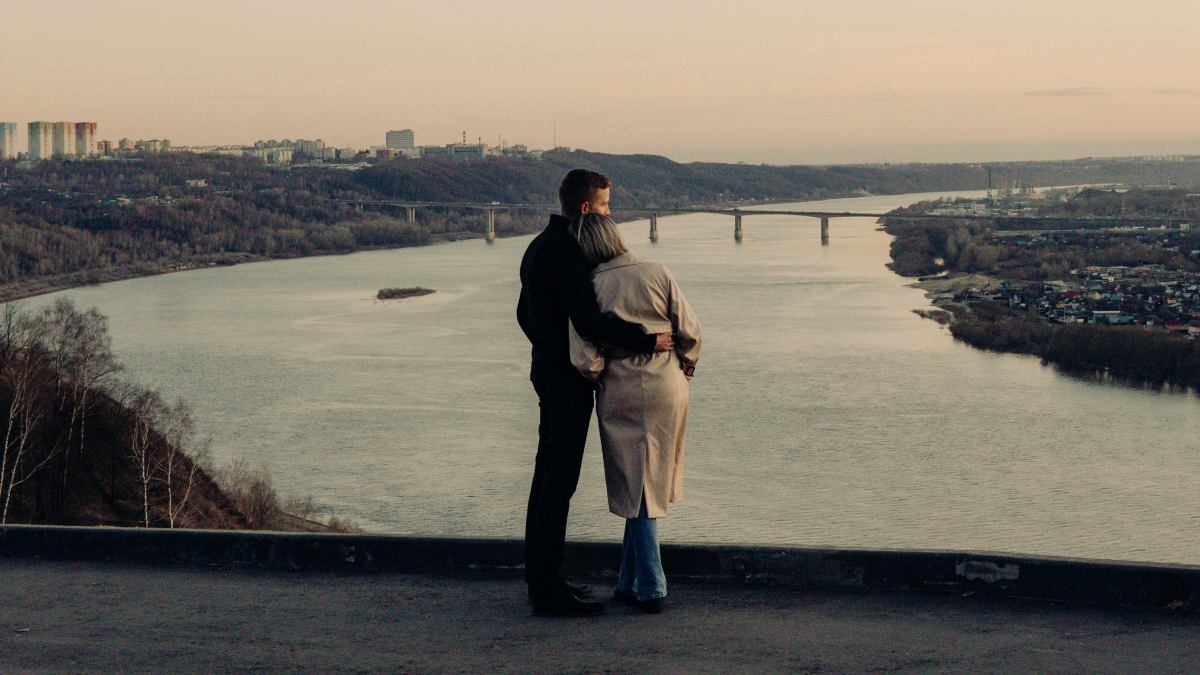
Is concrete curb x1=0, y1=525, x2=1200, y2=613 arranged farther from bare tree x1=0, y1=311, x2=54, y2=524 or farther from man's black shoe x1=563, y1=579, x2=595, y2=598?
bare tree x1=0, y1=311, x2=54, y2=524

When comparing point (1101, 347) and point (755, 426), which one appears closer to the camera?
point (755, 426)

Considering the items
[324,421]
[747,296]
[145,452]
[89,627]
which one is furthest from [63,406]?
[747,296]

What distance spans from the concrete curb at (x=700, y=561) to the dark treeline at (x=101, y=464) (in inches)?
540

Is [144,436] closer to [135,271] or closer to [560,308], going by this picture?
[560,308]

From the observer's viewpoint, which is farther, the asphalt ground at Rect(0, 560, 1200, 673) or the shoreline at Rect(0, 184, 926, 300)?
the shoreline at Rect(0, 184, 926, 300)

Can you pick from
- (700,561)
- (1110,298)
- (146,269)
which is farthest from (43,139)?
(700,561)

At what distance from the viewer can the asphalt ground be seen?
315 centimetres

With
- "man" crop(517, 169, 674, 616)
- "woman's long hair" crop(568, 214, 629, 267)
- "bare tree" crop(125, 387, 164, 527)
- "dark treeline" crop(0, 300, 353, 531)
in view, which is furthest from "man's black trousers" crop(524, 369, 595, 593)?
"bare tree" crop(125, 387, 164, 527)

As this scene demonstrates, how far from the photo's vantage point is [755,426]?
985 inches

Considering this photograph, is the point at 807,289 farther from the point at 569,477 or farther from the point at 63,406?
the point at 569,477

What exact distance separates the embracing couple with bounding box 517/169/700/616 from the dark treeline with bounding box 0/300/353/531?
14.7 meters

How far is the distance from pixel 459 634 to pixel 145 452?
18.1 metres

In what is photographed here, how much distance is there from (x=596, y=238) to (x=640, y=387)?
1.20ft

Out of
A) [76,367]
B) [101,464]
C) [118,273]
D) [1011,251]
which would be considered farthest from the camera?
[118,273]
